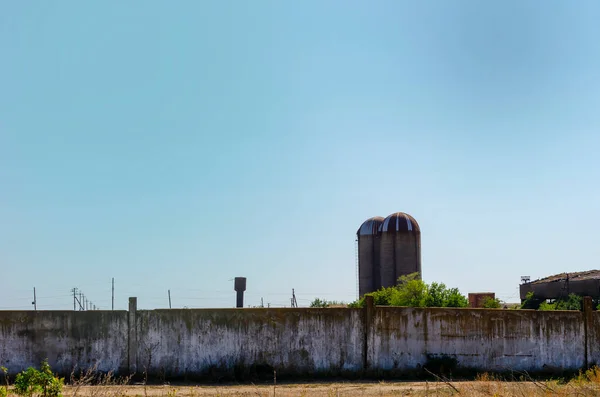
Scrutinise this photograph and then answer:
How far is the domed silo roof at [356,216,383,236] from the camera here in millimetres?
43841

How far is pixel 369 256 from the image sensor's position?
44.0 m

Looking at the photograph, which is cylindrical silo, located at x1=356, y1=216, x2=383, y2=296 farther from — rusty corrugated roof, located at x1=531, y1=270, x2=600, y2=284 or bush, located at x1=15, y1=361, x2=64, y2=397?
bush, located at x1=15, y1=361, x2=64, y2=397

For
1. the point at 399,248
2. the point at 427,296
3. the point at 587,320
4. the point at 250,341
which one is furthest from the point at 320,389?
the point at 399,248

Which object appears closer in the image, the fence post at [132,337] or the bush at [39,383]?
the bush at [39,383]

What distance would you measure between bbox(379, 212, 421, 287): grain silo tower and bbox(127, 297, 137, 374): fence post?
1033 inches

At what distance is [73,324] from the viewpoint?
17.4m

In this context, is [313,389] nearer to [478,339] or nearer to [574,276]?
[478,339]

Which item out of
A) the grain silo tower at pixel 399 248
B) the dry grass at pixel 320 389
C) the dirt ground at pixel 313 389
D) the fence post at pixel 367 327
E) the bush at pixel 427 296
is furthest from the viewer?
the grain silo tower at pixel 399 248

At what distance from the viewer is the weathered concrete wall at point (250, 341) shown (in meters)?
17.3

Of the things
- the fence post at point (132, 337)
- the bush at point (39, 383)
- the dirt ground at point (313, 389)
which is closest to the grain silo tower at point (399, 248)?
the dirt ground at point (313, 389)

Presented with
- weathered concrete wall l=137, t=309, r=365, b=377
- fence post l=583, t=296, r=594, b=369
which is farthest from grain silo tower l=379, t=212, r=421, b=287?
weathered concrete wall l=137, t=309, r=365, b=377

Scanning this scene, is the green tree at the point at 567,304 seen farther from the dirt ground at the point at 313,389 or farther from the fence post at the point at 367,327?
the dirt ground at the point at 313,389

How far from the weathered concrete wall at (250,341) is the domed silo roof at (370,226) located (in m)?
26.1

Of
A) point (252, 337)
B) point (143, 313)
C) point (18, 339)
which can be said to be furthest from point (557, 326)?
point (18, 339)
